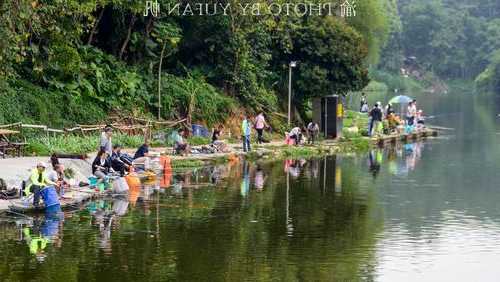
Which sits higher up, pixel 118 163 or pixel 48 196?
pixel 118 163

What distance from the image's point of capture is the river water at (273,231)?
864 inches

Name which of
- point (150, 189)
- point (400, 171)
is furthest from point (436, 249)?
point (400, 171)

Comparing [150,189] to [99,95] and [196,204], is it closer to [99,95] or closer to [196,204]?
[196,204]

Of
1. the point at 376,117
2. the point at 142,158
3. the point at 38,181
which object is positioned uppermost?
the point at 376,117

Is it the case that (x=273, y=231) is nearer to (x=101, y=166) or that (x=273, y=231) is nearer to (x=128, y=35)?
(x=101, y=166)

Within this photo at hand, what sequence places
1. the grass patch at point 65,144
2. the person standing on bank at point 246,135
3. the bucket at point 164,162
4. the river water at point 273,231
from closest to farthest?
the river water at point 273,231 → the grass patch at point 65,144 → the bucket at point 164,162 → the person standing on bank at point 246,135

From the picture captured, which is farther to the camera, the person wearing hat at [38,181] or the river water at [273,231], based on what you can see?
the person wearing hat at [38,181]

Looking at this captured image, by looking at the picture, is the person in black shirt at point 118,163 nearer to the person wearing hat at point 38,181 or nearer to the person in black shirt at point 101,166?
the person in black shirt at point 101,166

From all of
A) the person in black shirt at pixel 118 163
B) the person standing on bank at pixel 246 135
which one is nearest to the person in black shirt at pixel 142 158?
the person in black shirt at pixel 118 163

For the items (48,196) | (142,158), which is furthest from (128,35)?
(48,196)

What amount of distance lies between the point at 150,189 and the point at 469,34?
160 m

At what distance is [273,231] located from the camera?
26828 millimetres

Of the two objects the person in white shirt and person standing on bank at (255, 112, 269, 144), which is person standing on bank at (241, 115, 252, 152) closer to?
person standing on bank at (255, 112, 269, 144)

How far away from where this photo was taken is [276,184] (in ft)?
120
